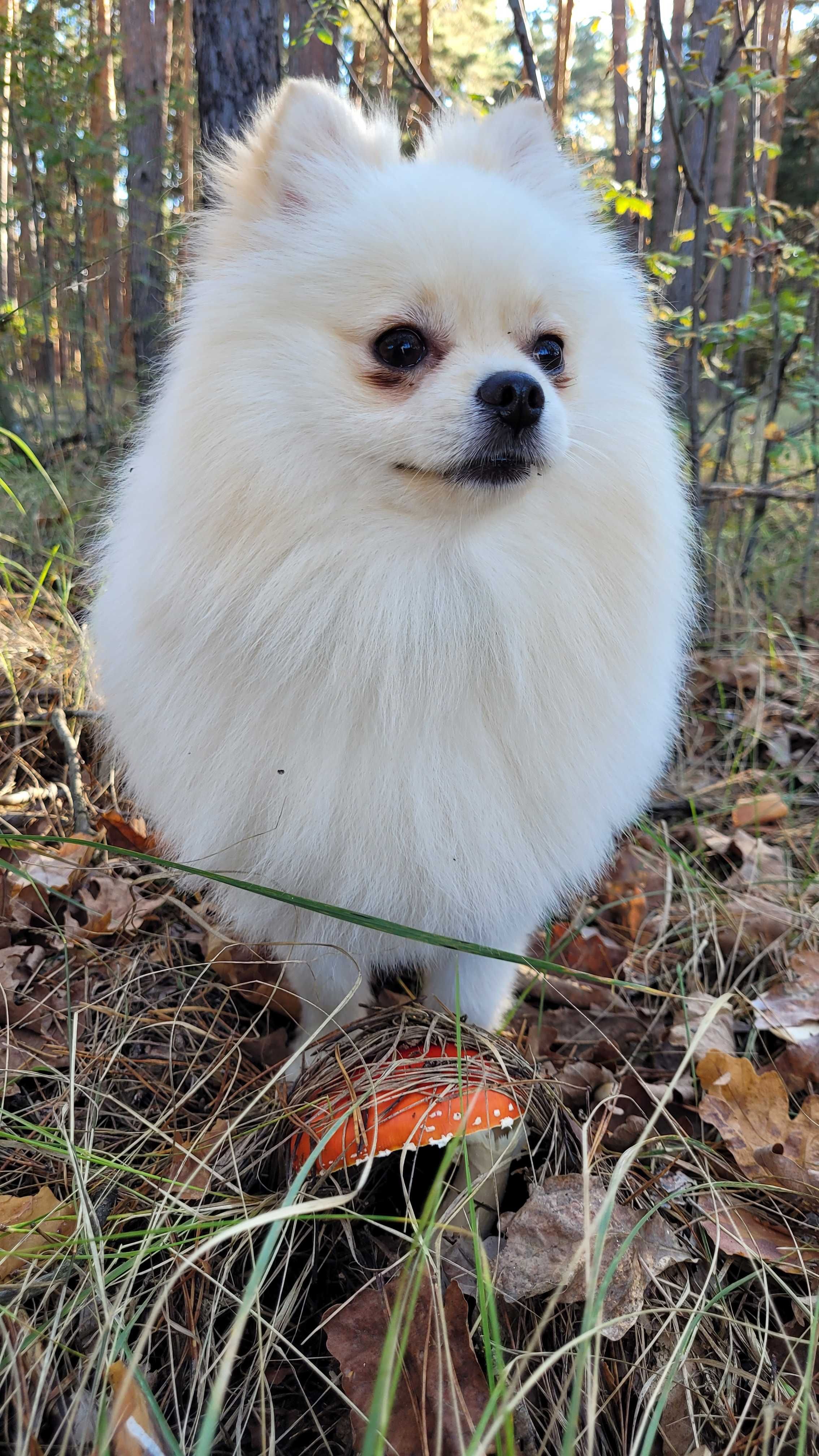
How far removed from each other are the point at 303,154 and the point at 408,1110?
2.02 meters

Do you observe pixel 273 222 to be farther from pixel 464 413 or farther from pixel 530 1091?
pixel 530 1091

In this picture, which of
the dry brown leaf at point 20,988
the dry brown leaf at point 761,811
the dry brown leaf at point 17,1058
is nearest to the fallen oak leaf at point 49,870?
the dry brown leaf at point 20,988

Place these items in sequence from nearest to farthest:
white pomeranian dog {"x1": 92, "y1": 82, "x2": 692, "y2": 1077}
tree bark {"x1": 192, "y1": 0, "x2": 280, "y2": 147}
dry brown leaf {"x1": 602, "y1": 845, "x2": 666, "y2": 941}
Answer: white pomeranian dog {"x1": 92, "y1": 82, "x2": 692, "y2": 1077}, dry brown leaf {"x1": 602, "y1": 845, "x2": 666, "y2": 941}, tree bark {"x1": 192, "y1": 0, "x2": 280, "y2": 147}

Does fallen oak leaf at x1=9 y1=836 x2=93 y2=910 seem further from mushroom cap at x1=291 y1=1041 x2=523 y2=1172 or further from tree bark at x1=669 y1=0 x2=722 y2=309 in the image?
tree bark at x1=669 y1=0 x2=722 y2=309

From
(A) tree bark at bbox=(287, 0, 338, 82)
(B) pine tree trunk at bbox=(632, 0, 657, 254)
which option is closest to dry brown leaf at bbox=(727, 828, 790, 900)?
(B) pine tree trunk at bbox=(632, 0, 657, 254)

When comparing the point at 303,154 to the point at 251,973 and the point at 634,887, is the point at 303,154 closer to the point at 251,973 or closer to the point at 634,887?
the point at 251,973

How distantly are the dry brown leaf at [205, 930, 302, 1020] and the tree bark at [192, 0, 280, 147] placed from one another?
337 centimetres

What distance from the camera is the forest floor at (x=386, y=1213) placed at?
1280mm

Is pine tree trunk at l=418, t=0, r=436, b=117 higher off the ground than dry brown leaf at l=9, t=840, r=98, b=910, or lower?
higher

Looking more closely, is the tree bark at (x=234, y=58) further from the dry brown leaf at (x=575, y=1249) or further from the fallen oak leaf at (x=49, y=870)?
the dry brown leaf at (x=575, y=1249)

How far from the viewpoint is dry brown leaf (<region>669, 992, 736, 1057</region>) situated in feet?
7.13

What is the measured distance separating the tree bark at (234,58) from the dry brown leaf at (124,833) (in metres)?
2.91

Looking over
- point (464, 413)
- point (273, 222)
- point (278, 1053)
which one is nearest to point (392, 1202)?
point (278, 1053)

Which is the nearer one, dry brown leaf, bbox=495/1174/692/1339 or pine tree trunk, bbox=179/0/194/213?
dry brown leaf, bbox=495/1174/692/1339
